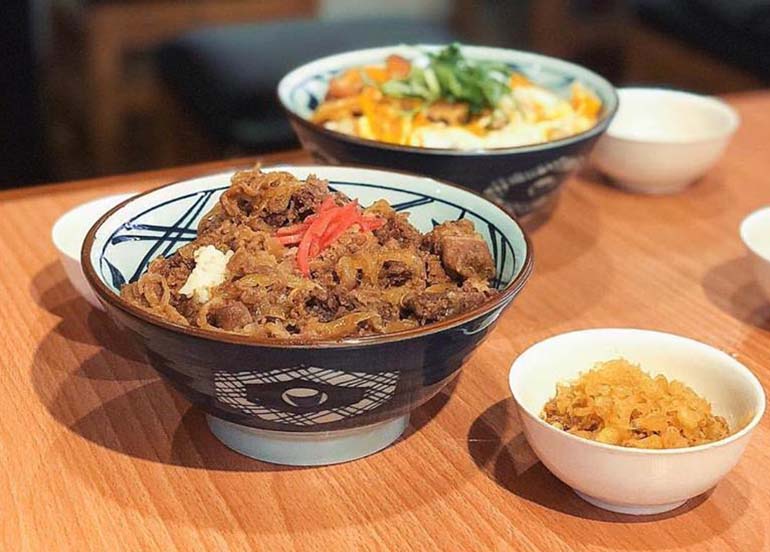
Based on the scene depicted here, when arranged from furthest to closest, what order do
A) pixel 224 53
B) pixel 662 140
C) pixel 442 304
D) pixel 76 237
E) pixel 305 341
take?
1. pixel 224 53
2. pixel 662 140
3. pixel 76 237
4. pixel 442 304
5. pixel 305 341

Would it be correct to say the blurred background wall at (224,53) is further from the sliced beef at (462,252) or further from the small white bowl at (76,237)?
the sliced beef at (462,252)

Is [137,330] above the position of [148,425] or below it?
above

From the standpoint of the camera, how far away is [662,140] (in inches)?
68.4

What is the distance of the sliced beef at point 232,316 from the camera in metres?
1.02

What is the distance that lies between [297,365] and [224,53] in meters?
2.26

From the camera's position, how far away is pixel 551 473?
3.51ft

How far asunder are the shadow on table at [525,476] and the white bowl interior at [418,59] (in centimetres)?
70

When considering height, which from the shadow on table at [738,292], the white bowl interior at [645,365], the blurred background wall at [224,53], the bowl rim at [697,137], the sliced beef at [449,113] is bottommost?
the blurred background wall at [224,53]

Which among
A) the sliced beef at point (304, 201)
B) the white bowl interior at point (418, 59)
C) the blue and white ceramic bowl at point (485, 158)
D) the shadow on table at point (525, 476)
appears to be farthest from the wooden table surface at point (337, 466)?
the white bowl interior at point (418, 59)

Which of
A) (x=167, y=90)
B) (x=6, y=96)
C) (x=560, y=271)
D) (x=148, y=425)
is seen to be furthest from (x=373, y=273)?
(x=167, y=90)

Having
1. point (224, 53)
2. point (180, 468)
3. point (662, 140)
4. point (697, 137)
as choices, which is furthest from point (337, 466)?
point (224, 53)

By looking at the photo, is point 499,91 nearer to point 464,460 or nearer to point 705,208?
point 705,208

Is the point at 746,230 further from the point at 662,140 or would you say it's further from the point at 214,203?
the point at 214,203

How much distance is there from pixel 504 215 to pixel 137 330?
44 cm
